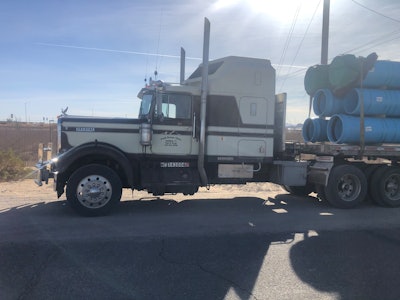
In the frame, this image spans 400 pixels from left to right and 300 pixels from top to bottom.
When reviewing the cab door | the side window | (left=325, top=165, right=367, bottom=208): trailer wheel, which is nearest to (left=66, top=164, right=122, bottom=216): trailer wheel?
the cab door

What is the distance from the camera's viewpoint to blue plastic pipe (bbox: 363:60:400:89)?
969 centimetres

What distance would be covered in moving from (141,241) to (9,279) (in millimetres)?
2115

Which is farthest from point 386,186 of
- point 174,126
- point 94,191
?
point 94,191

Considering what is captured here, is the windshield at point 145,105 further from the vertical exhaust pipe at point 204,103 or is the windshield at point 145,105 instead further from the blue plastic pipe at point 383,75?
the blue plastic pipe at point 383,75

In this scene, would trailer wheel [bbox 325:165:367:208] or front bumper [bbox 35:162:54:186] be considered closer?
front bumper [bbox 35:162:54:186]

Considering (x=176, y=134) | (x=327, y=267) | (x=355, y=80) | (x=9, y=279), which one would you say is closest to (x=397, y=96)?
(x=355, y=80)

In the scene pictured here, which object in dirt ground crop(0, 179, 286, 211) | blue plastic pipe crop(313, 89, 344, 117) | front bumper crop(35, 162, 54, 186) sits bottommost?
dirt ground crop(0, 179, 286, 211)

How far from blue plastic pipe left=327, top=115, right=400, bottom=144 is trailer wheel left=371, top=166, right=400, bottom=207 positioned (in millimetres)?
748

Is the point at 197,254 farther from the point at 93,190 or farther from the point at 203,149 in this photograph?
the point at 203,149

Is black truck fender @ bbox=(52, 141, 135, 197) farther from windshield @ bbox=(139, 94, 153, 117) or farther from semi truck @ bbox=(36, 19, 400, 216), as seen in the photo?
windshield @ bbox=(139, 94, 153, 117)

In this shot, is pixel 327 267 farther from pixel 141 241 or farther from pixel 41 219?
pixel 41 219

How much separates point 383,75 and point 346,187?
2879mm

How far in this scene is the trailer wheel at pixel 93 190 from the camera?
7824 mm

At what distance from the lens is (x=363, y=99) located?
9.48 m
